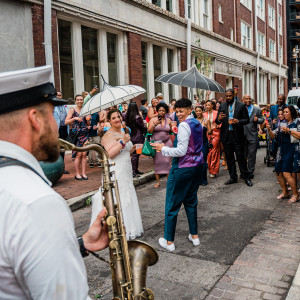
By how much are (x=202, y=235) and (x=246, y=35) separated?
27158mm

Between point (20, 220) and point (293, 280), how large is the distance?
3.43 metres

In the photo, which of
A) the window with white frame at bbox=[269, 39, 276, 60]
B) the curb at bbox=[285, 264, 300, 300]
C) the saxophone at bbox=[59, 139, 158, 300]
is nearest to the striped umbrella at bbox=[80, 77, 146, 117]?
the curb at bbox=[285, 264, 300, 300]

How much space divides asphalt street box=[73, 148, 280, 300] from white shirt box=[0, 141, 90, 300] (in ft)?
9.22

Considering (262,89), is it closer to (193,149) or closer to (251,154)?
(251,154)

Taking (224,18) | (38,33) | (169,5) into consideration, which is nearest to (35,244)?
(38,33)

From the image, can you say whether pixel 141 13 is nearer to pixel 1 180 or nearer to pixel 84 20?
pixel 84 20

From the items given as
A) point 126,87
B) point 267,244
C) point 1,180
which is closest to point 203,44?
point 126,87

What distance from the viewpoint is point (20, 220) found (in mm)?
968

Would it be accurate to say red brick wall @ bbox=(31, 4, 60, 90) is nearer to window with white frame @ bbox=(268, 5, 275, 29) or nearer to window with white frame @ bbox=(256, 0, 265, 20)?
window with white frame @ bbox=(256, 0, 265, 20)

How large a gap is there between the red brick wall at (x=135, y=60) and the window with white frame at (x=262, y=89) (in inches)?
786

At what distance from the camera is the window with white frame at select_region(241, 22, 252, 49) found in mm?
28328

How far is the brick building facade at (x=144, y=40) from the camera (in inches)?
474

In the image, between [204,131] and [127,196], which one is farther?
[204,131]

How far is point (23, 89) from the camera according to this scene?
1.14 metres
